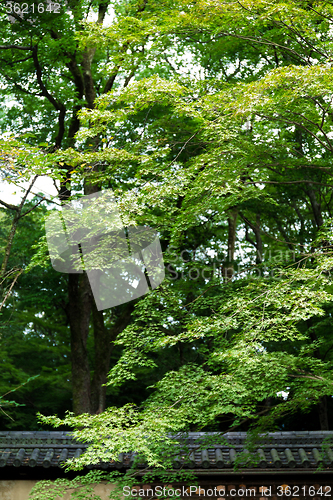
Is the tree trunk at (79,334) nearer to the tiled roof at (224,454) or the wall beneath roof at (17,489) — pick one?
the tiled roof at (224,454)

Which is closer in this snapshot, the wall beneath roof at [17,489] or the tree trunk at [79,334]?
the wall beneath roof at [17,489]

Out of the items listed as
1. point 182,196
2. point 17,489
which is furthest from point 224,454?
point 182,196

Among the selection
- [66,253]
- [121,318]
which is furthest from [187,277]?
[66,253]

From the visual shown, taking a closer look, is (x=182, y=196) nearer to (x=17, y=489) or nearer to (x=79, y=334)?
(x=17, y=489)

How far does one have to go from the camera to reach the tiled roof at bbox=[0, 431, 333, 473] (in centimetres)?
659

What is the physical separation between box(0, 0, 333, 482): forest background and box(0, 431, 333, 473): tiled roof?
1.95 feet

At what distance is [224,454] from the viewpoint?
6.95 m

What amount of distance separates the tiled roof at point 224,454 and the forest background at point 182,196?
595mm

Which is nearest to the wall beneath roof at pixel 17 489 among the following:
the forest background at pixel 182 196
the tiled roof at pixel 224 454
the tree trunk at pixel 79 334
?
the tiled roof at pixel 224 454

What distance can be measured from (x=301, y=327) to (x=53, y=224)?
24.5 feet

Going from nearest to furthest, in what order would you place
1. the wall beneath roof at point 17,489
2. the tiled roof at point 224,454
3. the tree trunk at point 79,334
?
the tiled roof at point 224,454 < the wall beneath roof at point 17,489 < the tree trunk at point 79,334

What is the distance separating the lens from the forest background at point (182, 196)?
5543mm

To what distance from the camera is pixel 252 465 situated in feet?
21.5

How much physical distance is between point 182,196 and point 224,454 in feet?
13.2
